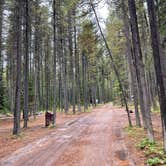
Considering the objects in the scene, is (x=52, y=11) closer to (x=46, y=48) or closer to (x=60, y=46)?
(x=60, y=46)

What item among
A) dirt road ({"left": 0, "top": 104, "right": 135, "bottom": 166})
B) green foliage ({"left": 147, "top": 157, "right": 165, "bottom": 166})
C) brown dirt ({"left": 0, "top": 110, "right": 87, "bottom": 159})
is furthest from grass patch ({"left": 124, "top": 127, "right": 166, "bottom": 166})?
brown dirt ({"left": 0, "top": 110, "right": 87, "bottom": 159})

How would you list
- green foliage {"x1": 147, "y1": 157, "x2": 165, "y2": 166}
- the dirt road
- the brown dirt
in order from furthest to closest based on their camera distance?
the brown dirt < the dirt road < green foliage {"x1": 147, "y1": 157, "x2": 165, "y2": 166}

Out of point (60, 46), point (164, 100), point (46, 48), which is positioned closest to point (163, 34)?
point (164, 100)

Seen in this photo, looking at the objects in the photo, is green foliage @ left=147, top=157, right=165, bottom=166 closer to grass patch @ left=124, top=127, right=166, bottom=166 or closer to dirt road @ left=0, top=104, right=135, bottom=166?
grass patch @ left=124, top=127, right=166, bottom=166

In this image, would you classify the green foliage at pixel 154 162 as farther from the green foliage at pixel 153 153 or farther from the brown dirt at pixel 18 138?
the brown dirt at pixel 18 138

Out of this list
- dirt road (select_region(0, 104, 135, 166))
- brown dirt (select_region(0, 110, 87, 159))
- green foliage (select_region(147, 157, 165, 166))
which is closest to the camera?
green foliage (select_region(147, 157, 165, 166))

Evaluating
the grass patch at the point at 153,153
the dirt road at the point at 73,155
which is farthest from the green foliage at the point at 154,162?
the dirt road at the point at 73,155

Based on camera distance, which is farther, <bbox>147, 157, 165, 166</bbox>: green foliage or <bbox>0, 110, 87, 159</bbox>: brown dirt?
<bbox>0, 110, 87, 159</bbox>: brown dirt

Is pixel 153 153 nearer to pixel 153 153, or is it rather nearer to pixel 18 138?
pixel 153 153

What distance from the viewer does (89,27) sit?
1466 cm

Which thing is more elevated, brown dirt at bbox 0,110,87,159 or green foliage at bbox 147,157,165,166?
brown dirt at bbox 0,110,87,159

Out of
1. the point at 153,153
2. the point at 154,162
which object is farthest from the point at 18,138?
the point at 154,162

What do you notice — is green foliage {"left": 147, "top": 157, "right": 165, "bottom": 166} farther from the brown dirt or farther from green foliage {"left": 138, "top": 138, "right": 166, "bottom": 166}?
the brown dirt

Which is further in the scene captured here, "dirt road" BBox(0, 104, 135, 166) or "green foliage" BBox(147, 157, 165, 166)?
"dirt road" BBox(0, 104, 135, 166)
